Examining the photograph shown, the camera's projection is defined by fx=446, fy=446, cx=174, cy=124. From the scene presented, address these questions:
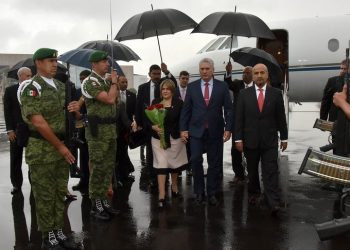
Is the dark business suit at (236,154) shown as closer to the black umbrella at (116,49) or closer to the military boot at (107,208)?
the black umbrella at (116,49)

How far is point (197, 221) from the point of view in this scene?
501cm

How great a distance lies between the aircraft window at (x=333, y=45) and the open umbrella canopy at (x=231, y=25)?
5.34 meters

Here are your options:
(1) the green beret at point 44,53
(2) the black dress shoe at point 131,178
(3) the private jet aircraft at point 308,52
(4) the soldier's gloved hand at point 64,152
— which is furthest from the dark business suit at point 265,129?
(3) the private jet aircraft at point 308,52

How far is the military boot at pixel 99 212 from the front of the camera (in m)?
5.06

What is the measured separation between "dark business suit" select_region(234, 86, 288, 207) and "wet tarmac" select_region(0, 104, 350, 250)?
0.46 m

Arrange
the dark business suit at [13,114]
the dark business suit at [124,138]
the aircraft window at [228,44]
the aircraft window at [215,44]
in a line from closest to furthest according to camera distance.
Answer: the dark business suit at [13,114] < the dark business suit at [124,138] < the aircraft window at [228,44] < the aircraft window at [215,44]

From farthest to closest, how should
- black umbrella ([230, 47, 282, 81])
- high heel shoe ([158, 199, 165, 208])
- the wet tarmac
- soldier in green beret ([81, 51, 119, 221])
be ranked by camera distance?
black umbrella ([230, 47, 282, 81]) → high heel shoe ([158, 199, 165, 208]) → soldier in green beret ([81, 51, 119, 221]) → the wet tarmac

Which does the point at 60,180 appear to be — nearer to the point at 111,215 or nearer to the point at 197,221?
the point at 111,215

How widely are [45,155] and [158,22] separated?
3.43m

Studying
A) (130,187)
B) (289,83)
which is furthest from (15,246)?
(289,83)

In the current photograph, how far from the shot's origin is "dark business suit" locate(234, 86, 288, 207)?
5250 mm

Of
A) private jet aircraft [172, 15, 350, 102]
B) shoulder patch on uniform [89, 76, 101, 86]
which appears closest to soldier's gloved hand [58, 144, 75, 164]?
shoulder patch on uniform [89, 76, 101, 86]

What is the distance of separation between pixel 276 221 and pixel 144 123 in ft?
8.29

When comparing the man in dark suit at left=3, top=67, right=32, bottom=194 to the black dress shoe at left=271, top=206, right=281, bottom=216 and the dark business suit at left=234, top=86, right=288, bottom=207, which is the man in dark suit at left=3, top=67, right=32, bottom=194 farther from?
the black dress shoe at left=271, top=206, right=281, bottom=216
